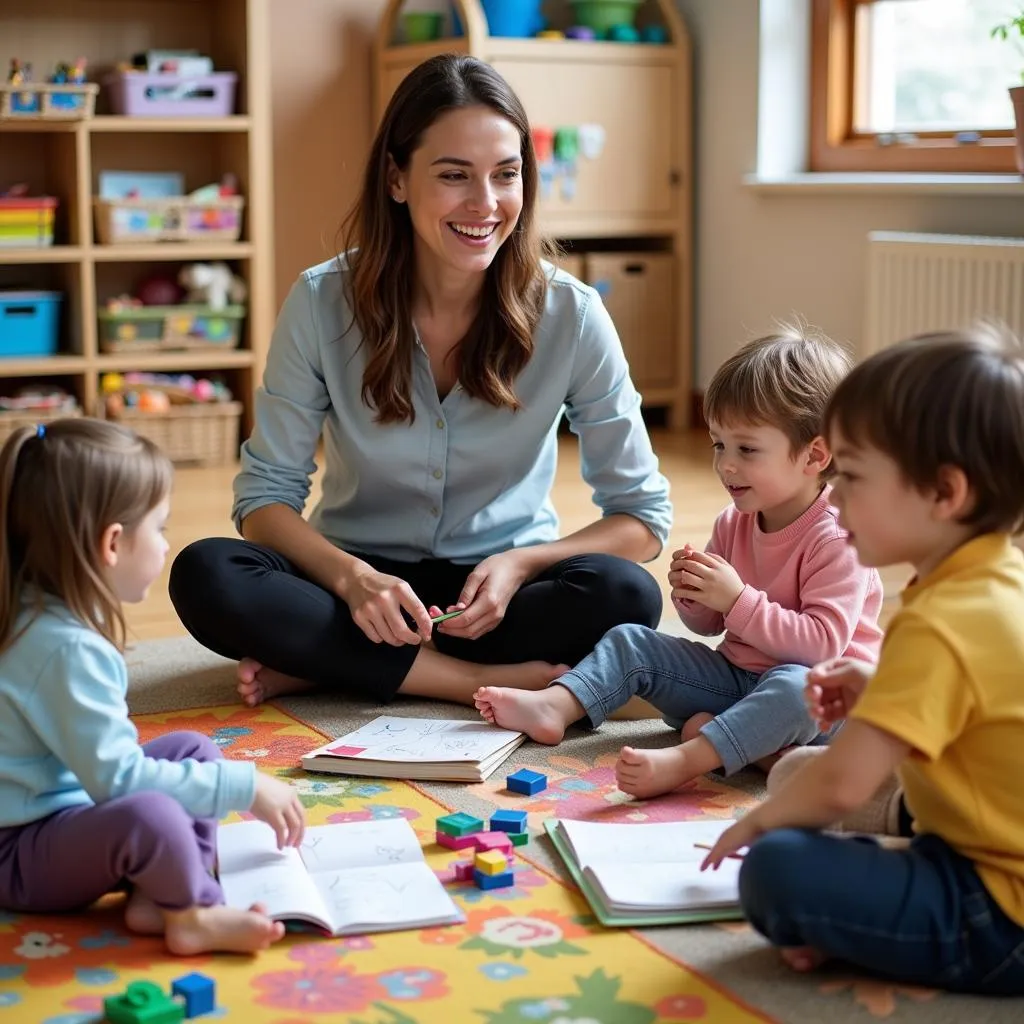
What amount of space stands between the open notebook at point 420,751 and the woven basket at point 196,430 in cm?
205

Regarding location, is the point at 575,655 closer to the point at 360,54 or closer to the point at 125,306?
the point at 125,306

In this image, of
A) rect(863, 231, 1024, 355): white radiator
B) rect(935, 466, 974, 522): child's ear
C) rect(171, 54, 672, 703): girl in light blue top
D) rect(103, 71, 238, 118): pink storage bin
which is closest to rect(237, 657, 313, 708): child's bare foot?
rect(171, 54, 672, 703): girl in light blue top

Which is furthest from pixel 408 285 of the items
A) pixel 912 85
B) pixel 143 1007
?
pixel 912 85

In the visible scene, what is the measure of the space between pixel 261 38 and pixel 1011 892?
304 cm

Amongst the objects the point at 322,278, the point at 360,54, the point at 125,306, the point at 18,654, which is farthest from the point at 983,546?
the point at 360,54

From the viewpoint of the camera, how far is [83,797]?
131 centimetres

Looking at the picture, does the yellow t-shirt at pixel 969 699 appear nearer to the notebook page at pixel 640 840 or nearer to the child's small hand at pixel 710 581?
the notebook page at pixel 640 840

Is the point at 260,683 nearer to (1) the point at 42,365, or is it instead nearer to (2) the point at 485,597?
(2) the point at 485,597

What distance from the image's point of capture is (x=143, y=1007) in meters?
1.10

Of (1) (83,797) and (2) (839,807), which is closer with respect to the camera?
(2) (839,807)

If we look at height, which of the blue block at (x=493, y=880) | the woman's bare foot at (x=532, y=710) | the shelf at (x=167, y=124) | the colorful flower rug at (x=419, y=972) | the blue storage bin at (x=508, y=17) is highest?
the blue storage bin at (x=508, y=17)

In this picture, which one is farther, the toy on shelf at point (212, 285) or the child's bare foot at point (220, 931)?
the toy on shelf at point (212, 285)

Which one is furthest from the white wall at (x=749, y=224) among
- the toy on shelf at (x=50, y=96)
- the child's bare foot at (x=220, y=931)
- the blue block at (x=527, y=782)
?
the child's bare foot at (x=220, y=931)

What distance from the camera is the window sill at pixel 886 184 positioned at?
127 inches
